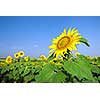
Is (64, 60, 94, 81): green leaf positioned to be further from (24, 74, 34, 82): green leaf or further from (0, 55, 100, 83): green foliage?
(24, 74, 34, 82): green leaf

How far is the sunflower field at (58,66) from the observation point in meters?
1.85

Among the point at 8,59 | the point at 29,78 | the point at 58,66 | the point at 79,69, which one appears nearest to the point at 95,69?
the point at 79,69

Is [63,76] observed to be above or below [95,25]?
below

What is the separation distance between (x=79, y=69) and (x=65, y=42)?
0.21 metres

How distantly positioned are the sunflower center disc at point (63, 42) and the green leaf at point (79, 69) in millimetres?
117

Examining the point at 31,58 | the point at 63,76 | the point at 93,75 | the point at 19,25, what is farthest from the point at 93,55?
the point at 19,25

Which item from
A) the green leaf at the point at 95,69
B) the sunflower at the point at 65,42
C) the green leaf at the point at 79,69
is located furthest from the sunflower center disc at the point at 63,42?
the green leaf at the point at 95,69

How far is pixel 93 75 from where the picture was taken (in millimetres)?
1882

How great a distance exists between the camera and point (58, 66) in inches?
74.1

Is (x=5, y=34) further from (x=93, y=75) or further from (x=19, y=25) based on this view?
(x=93, y=75)

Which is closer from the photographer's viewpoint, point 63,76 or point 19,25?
point 63,76

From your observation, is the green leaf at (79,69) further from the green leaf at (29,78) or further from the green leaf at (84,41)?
the green leaf at (29,78)

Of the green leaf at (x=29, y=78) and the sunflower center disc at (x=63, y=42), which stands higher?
the sunflower center disc at (x=63, y=42)
